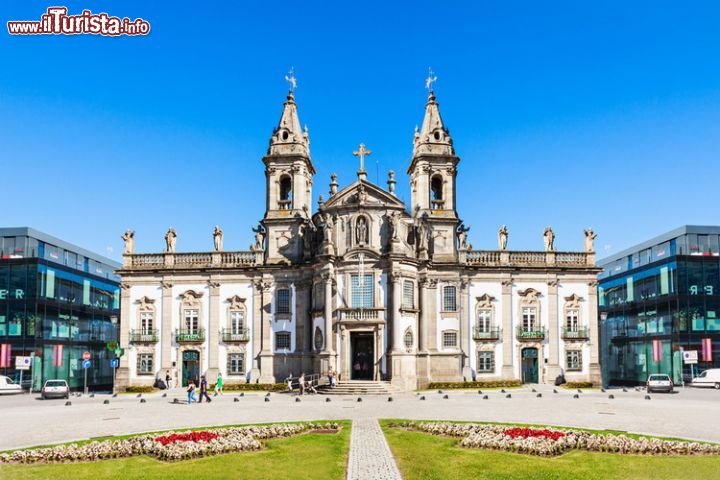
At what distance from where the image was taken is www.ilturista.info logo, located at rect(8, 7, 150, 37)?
26078mm

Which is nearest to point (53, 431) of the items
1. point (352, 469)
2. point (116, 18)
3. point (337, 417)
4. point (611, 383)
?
point (337, 417)

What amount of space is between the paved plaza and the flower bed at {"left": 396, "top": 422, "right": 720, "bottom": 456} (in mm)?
2837

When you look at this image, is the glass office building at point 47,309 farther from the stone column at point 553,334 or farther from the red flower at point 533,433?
the red flower at point 533,433

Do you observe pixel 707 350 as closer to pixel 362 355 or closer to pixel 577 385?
pixel 577 385

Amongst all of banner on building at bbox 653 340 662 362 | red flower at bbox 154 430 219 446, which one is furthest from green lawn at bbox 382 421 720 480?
banner on building at bbox 653 340 662 362

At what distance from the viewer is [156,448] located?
65.9ft

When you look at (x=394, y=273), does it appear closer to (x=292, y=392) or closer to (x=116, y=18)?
(x=292, y=392)

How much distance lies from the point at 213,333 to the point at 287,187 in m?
14.2

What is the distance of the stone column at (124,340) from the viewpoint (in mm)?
55353

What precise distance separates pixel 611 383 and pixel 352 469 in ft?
203

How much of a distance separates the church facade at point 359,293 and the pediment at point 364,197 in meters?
0.09

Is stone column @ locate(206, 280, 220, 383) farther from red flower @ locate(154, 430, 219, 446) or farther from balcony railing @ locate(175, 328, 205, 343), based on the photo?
red flower @ locate(154, 430, 219, 446)

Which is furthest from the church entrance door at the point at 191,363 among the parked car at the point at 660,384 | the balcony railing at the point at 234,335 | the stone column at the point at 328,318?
the parked car at the point at 660,384

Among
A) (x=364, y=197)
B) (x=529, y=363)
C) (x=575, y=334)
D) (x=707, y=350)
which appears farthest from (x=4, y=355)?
(x=707, y=350)
